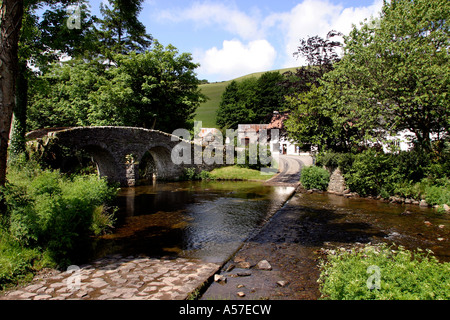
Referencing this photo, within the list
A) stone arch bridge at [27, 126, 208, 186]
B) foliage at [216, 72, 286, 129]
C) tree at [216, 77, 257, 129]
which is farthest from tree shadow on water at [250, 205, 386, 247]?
foliage at [216, 72, 286, 129]

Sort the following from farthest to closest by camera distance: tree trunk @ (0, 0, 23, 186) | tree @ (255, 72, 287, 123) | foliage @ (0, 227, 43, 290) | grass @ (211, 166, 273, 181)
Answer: tree @ (255, 72, 287, 123) < grass @ (211, 166, 273, 181) < tree trunk @ (0, 0, 23, 186) < foliage @ (0, 227, 43, 290)

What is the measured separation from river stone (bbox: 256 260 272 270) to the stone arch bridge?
13.8m

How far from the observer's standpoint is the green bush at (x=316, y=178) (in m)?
18.5

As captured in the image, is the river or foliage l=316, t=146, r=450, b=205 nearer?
the river

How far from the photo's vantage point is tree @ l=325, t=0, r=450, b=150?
13.2 meters

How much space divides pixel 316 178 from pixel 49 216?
1582 centimetres

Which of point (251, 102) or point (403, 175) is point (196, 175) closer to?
point (403, 175)

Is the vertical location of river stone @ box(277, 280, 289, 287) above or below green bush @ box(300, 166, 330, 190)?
below

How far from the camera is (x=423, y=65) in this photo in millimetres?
12906

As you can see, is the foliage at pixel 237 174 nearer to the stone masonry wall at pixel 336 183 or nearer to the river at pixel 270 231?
the stone masonry wall at pixel 336 183

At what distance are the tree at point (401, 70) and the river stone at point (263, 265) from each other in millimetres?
11274

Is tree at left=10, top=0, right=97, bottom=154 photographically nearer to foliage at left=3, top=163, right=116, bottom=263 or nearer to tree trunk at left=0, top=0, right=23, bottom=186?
foliage at left=3, top=163, right=116, bottom=263
